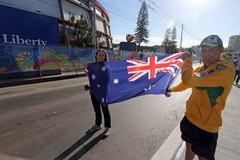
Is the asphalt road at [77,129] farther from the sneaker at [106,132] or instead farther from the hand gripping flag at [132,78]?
the hand gripping flag at [132,78]

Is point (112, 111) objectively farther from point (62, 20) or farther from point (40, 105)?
point (62, 20)

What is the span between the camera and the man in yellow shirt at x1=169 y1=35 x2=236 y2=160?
74.0 inches

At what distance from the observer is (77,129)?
163 inches

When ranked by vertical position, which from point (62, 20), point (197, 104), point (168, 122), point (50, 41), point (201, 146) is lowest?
point (168, 122)

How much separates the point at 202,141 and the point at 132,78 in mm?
1720

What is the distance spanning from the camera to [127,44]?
124 ft

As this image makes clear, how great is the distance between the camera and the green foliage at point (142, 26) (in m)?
64.6

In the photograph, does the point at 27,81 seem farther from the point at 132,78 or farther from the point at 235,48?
the point at 235,48

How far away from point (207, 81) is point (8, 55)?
11.2 metres

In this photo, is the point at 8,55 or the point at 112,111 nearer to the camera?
the point at 112,111

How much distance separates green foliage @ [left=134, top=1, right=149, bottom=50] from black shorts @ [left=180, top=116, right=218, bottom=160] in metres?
66.2

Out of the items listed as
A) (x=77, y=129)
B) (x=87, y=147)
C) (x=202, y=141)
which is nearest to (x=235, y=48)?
(x=77, y=129)

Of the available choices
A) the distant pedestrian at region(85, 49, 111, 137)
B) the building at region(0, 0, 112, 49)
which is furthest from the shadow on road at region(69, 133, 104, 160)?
the building at region(0, 0, 112, 49)

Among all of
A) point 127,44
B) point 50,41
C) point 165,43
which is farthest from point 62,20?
point 165,43
